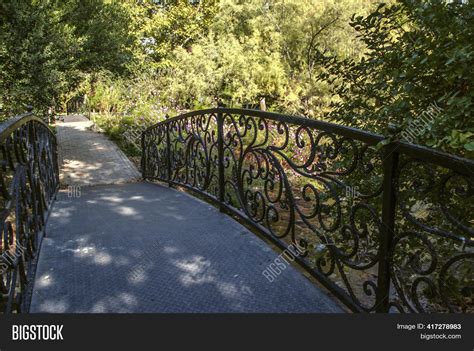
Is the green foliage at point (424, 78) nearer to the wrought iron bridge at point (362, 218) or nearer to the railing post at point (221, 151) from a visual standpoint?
the wrought iron bridge at point (362, 218)

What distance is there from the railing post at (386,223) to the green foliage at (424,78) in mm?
110

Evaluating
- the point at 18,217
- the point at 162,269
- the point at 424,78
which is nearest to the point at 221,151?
the point at 162,269

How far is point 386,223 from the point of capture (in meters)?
1.71

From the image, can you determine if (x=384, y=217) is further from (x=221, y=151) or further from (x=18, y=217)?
(x=221, y=151)

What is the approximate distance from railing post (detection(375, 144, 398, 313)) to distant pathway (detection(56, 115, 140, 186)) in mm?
6384

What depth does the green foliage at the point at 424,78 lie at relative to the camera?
1.59m

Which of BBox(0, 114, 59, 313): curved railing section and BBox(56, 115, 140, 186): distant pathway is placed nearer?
BBox(0, 114, 59, 313): curved railing section

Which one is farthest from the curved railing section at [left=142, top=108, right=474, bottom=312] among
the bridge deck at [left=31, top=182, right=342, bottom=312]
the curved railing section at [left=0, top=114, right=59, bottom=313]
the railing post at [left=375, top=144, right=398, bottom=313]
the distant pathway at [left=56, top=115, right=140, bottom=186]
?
the distant pathway at [left=56, top=115, right=140, bottom=186]

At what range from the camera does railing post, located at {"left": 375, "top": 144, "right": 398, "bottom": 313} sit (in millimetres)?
1638

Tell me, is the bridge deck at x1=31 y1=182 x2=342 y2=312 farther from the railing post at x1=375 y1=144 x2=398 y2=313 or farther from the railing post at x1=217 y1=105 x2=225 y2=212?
the railing post at x1=375 y1=144 x2=398 y2=313

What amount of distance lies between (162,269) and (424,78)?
6.27 ft

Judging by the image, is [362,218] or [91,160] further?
[91,160]

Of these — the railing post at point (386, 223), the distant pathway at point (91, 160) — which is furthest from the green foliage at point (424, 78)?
the distant pathway at point (91, 160)

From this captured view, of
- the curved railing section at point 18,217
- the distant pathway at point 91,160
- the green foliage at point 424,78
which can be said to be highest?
the green foliage at point 424,78
